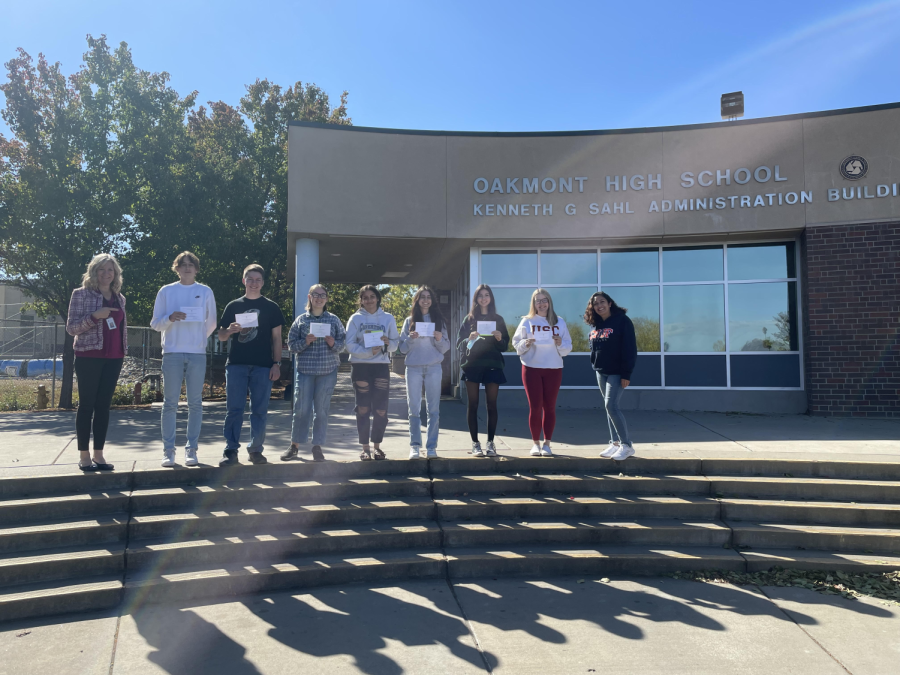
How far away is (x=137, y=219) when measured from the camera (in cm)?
1417

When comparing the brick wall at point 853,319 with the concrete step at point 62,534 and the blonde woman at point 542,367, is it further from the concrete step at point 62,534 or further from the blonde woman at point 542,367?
the concrete step at point 62,534

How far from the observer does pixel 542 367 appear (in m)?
6.33

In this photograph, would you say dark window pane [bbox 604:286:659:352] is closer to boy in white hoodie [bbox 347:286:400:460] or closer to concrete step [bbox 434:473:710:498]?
concrete step [bbox 434:473:710:498]

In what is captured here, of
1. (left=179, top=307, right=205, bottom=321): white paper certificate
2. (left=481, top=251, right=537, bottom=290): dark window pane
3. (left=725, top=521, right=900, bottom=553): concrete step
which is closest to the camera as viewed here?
(left=725, top=521, right=900, bottom=553): concrete step

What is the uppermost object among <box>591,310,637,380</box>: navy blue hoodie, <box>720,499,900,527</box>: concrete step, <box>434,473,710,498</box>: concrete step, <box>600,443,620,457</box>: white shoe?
<box>591,310,637,380</box>: navy blue hoodie

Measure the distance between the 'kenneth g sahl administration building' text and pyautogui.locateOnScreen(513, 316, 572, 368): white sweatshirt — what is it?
16.7 ft

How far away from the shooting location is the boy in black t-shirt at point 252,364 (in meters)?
5.69

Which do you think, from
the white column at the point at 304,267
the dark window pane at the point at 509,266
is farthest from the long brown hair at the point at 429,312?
the dark window pane at the point at 509,266

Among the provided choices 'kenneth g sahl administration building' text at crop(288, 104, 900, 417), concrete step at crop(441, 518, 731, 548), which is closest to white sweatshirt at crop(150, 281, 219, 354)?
concrete step at crop(441, 518, 731, 548)

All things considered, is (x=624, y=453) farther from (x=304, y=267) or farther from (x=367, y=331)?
(x=304, y=267)

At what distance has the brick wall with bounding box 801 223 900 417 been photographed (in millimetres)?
10234

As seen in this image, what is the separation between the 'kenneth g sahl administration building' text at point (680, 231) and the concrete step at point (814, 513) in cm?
578

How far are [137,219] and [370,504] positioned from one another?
1171cm

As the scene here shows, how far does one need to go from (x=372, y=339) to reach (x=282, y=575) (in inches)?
90.1
